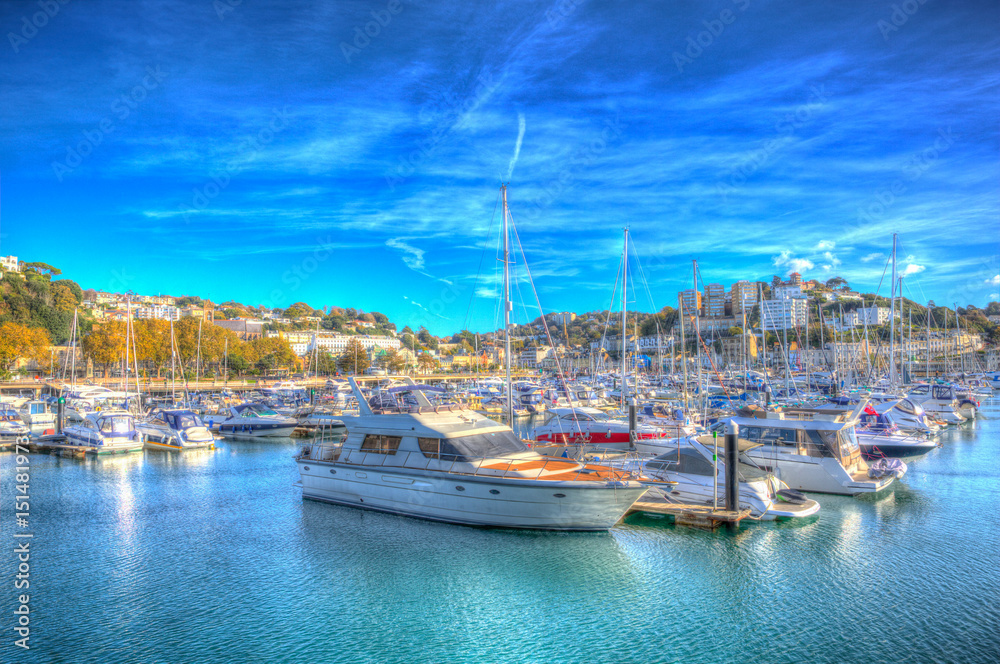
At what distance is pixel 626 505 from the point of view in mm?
15250

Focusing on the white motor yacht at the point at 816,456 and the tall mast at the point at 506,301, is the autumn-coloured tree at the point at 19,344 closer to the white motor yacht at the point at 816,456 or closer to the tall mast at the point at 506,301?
the tall mast at the point at 506,301

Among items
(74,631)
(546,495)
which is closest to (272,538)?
(74,631)

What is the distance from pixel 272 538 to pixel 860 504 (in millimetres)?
18422

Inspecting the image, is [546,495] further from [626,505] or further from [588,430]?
[588,430]

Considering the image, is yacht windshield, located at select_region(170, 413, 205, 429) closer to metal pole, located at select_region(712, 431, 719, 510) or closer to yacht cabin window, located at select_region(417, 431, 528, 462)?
yacht cabin window, located at select_region(417, 431, 528, 462)

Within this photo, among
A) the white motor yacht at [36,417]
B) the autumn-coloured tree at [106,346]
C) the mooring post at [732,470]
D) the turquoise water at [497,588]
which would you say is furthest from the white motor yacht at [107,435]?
the autumn-coloured tree at [106,346]

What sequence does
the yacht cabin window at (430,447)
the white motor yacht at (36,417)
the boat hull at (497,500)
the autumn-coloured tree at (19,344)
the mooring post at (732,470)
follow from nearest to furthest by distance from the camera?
the boat hull at (497,500)
the mooring post at (732,470)
the yacht cabin window at (430,447)
the white motor yacht at (36,417)
the autumn-coloured tree at (19,344)

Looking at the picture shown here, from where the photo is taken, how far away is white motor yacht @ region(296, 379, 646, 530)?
1520 cm

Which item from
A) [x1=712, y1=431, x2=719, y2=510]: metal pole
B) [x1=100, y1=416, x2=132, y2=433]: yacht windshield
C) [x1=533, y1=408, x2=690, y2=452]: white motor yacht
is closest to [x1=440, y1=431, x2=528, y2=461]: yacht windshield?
[x1=712, y1=431, x2=719, y2=510]: metal pole

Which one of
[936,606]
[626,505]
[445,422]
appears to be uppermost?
[445,422]

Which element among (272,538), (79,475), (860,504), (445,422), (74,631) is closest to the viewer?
(74,631)

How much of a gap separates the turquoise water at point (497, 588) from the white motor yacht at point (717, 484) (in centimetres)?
59

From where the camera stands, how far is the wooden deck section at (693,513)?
625 inches

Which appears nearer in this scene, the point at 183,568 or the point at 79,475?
the point at 183,568
